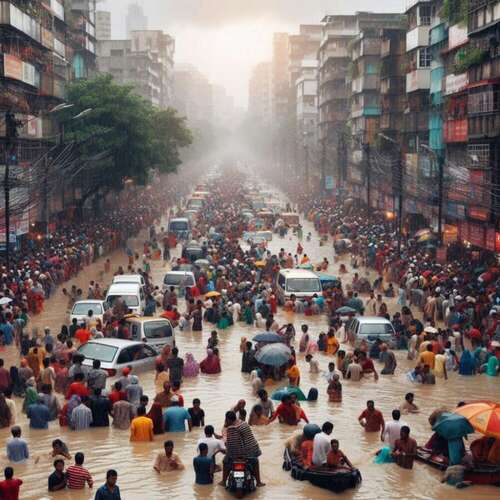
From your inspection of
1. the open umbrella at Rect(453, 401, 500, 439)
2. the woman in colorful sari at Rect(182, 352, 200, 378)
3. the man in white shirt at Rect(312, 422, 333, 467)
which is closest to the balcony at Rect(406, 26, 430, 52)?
the woman in colorful sari at Rect(182, 352, 200, 378)

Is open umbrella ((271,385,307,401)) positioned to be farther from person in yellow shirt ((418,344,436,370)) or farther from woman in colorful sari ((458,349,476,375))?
woman in colorful sari ((458,349,476,375))

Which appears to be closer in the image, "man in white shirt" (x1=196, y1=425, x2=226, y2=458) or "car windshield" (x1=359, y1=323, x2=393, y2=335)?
"man in white shirt" (x1=196, y1=425, x2=226, y2=458)

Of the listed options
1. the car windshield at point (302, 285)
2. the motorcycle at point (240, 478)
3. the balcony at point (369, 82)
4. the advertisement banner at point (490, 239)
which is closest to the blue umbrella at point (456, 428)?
the motorcycle at point (240, 478)

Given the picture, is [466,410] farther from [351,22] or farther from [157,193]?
[351,22]

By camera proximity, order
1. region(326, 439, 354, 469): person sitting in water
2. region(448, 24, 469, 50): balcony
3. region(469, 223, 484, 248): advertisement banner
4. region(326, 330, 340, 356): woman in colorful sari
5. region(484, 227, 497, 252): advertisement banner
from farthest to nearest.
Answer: region(448, 24, 469, 50): balcony < region(469, 223, 484, 248): advertisement banner < region(484, 227, 497, 252): advertisement banner < region(326, 330, 340, 356): woman in colorful sari < region(326, 439, 354, 469): person sitting in water

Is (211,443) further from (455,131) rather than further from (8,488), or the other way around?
(455,131)

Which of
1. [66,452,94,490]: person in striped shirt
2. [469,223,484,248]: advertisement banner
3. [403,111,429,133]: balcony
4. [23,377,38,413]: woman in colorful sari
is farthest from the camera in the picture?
[403,111,429,133]: balcony

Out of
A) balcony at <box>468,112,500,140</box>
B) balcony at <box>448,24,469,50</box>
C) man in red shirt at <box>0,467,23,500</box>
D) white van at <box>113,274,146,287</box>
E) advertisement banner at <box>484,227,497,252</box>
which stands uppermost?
balcony at <box>448,24,469,50</box>

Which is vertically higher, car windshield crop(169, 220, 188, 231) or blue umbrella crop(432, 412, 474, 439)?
car windshield crop(169, 220, 188, 231)

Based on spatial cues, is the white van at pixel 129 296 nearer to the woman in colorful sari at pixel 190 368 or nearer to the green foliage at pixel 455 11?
the woman in colorful sari at pixel 190 368
